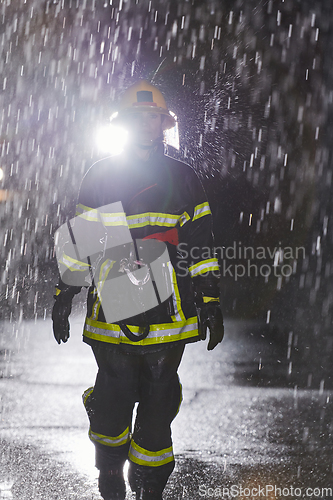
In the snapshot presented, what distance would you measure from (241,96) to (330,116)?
10.0m

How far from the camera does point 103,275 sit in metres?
2.73

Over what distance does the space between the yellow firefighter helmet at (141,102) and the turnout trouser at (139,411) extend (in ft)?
4.47

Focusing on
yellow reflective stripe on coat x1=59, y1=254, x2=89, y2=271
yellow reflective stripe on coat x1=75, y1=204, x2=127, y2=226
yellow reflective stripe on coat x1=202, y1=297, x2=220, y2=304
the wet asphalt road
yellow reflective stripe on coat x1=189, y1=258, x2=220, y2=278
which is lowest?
the wet asphalt road

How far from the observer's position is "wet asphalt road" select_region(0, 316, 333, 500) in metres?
2.88

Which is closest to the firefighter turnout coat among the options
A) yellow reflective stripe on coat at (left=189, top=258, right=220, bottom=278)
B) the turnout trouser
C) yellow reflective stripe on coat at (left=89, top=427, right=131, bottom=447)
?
yellow reflective stripe on coat at (left=189, top=258, right=220, bottom=278)

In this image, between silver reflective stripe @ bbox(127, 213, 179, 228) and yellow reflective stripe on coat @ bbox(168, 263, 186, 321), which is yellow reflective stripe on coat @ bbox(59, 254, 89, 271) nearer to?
silver reflective stripe @ bbox(127, 213, 179, 228)

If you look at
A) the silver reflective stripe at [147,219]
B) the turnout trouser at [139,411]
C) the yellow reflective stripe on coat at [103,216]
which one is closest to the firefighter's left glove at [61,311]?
the turnout trouser at [139,411]

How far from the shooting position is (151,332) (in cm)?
265

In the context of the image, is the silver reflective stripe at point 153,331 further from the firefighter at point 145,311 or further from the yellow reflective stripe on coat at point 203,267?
the yellow reflective stripe on coat at point 203,267

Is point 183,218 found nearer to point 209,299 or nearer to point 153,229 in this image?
point 153,229

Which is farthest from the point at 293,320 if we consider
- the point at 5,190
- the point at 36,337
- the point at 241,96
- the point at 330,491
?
the point at 5,190

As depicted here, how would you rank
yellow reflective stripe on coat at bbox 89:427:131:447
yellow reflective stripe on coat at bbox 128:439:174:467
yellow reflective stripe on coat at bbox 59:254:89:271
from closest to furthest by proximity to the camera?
yellow reflective stripe on coat at bbox 128:439:174:467 → yellow reflective stripe on coat at bbox 89:427:131:447 → yellow reflective stripe on coat at bbox 59:254:89:271

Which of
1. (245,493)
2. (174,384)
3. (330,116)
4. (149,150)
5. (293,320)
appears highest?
(330,116)

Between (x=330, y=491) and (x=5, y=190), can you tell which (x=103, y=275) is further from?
(x=5, y=190)
